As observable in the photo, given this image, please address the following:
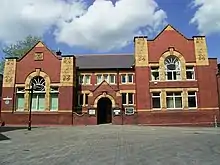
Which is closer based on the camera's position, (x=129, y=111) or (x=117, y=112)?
(x=117, y=112)

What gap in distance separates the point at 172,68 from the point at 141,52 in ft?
15.3

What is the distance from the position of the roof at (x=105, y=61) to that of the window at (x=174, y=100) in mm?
8641

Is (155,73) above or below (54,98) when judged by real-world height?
above

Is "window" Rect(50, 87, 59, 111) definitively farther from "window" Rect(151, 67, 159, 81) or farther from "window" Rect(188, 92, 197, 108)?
"window" Rect(188, 92, 197, 108)

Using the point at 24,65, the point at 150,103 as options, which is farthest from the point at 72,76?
the point at 150,103

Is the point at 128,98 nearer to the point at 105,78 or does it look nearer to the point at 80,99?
the point at 105,78

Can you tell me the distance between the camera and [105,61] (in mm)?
44375

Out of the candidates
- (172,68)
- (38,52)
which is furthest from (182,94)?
(38,52)

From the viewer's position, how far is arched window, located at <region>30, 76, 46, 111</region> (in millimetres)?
37688

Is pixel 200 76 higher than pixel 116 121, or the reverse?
pixel 200 76

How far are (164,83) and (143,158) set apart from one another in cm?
2714

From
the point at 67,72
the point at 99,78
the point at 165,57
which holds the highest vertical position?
the point at 165,57

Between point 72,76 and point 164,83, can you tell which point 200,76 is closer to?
point 164,83

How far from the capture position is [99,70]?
4197 centimetres
